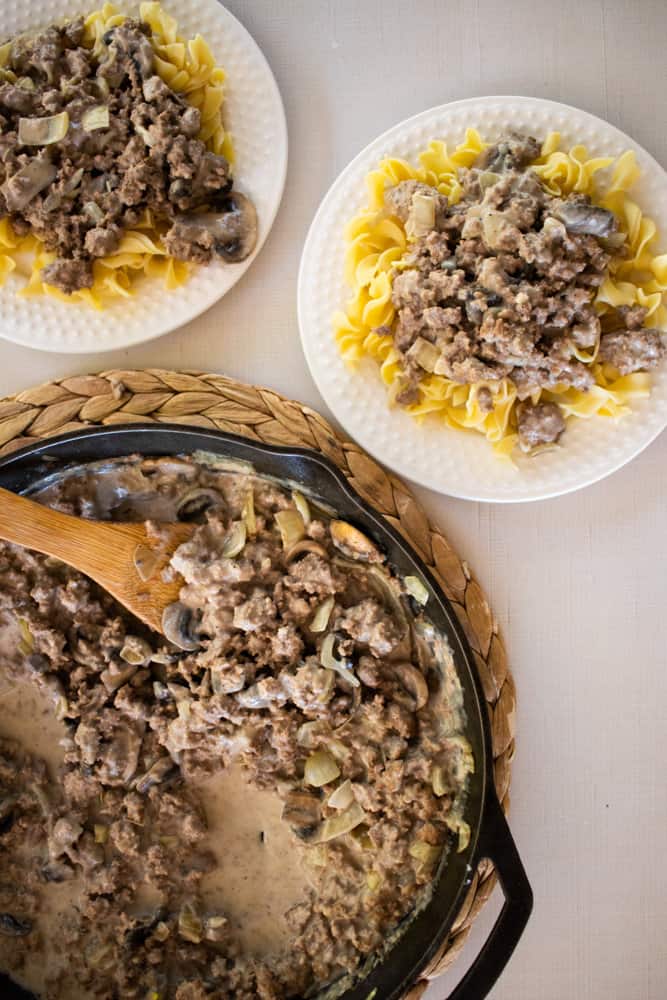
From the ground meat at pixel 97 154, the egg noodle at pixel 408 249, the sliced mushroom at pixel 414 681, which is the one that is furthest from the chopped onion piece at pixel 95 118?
the sliced mushroom at pixel 414 681

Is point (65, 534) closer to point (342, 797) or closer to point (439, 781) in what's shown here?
point (342, 797)

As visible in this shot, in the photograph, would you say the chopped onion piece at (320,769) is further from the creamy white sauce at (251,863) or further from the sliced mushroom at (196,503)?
the sliced mushroom at (196,503)

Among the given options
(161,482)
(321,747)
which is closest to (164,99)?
(161,482)

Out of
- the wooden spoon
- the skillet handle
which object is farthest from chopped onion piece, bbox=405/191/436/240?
the skillet handle

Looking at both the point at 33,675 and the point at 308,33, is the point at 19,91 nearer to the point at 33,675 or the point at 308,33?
the point at 308,33

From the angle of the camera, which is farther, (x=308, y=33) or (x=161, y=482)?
(x=308, y=33)

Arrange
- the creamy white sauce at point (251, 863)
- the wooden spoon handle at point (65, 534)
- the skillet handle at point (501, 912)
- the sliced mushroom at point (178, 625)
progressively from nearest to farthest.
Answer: the skillet handle at point (501, 912) < the wooden spoon handle at point (65, 534) < the sliced mushroom at point (178, 625) < the creamy white sauce at point (251, 863)
